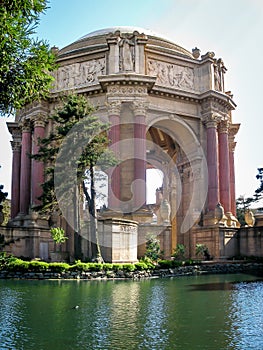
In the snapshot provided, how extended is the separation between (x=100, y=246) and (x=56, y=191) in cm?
365

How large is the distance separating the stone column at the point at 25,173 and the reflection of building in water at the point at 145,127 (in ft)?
0.26

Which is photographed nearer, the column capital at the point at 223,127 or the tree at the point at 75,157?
the tree at the point at 75,157

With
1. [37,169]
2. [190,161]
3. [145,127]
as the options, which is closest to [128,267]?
[145,127]

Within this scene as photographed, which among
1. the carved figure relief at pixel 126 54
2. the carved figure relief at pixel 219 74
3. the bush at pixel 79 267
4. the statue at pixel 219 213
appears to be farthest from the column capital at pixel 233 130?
the bush at pixel 79 267

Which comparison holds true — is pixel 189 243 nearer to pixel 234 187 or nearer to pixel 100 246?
pixel 234 187

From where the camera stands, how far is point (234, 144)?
40656 millimetres

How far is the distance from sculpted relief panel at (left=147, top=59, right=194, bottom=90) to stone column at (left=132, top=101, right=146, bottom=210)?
3.48 m

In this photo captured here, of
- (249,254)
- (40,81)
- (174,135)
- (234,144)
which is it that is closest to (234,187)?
(234,144)

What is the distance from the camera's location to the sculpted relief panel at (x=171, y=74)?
34156 millimetres

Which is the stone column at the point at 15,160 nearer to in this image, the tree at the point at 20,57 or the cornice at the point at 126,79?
the cornice at the point at 126,79

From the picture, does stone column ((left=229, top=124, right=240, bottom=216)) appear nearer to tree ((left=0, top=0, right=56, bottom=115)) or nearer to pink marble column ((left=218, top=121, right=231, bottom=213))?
pink marble column ((left=218, top=121, right=231, bottom=213))

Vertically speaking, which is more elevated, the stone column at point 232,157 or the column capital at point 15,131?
the column capital at point 15,131

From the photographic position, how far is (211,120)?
35.2 meters

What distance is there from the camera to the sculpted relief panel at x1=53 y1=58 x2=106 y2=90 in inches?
1331
